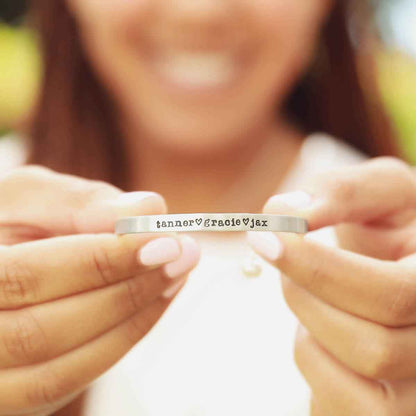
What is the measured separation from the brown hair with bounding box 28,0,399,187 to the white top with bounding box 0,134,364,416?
1.49 ft

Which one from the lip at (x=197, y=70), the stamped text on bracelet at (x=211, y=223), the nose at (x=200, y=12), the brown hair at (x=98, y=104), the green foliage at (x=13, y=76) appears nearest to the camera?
the stamped text on bracelet at (x=211, y=223)

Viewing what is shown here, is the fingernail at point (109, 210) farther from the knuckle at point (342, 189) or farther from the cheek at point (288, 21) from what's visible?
the cheek at point (288, 21)

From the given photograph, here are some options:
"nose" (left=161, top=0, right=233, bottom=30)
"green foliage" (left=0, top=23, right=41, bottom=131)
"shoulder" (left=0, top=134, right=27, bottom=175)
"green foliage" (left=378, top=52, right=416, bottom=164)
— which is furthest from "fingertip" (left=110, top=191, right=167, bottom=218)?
"green foliage" (left=0, top=23, right=41, bottom=131)

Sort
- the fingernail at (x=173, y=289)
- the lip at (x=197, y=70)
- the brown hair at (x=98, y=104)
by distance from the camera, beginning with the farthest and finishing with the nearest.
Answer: the brown hair at (x=98, y=104), the lip at (x=197, y=70), the fingernail at (x=173, y=289)

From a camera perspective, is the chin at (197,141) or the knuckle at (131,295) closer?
the knuckle at (131,295)

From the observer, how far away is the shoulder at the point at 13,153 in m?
1.32

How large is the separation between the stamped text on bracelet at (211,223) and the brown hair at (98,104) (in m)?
0.75

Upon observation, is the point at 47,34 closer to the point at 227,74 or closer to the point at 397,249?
the point at 227,74

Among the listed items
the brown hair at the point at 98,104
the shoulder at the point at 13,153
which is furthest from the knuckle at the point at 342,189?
the shoulder at the point at 13,153

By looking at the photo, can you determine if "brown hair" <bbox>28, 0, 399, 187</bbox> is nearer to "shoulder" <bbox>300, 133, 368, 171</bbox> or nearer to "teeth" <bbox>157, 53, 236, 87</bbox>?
"shoulder" <bbox>300, 133, 368, 171</bbox>

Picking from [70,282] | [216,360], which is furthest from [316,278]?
[216,360]

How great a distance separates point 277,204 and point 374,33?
1.06m

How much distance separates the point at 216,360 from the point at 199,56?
2.20 feet

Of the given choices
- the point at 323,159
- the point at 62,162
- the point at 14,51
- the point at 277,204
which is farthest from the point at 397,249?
the point at 14,51
